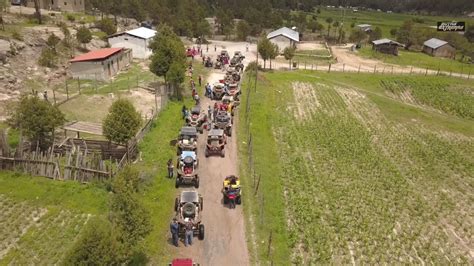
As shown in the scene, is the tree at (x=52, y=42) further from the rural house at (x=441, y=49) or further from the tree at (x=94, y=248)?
the rural house at (x=441, y=49)

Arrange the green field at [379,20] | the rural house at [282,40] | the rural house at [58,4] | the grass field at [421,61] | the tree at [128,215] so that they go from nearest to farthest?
the tree at [128,215] → the grass field at [421,61] → the rural house at [58,4] → the rural house at [282,40] → the green field at [379,20]

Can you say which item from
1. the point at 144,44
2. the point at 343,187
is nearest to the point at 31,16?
the point at 144,44

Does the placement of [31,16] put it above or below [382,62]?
above

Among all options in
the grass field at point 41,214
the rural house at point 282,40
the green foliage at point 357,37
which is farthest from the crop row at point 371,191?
the green foliage at point 357,37

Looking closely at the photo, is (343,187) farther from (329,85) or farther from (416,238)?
(329,85)

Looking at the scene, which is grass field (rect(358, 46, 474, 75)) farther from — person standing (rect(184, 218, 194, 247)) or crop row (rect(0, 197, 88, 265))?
crop row (rect(0, 197, 88, 265))

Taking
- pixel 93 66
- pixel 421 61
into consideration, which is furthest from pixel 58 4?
pixel 421 61
